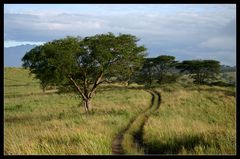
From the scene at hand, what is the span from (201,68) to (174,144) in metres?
58.9

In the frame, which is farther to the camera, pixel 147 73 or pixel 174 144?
pixel 147 73

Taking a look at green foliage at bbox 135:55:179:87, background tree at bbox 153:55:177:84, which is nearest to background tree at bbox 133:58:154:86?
green foliage at bbox 135:55:179:87

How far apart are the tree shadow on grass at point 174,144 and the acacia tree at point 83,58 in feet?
41.0

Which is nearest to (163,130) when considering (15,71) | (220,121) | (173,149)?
(173,149)

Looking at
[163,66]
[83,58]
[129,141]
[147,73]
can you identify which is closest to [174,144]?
[129,141]

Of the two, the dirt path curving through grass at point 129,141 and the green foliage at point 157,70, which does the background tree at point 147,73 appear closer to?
the green foliage at point 157,70

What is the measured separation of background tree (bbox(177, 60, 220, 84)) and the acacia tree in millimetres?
43914

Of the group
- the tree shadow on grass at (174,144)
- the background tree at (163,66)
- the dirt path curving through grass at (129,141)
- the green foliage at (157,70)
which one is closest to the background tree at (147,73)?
the green foliage at (157,70)

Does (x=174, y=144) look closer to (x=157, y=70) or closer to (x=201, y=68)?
(x=157, y=70)

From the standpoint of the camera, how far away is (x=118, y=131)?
16406 mm

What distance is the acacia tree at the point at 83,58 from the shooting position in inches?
966

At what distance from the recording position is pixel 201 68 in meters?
69.7

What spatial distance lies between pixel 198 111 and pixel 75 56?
9.62 m

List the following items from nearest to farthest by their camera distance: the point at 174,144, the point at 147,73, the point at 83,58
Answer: the point at 174,144
the point at 83,58
the point at 147,73
